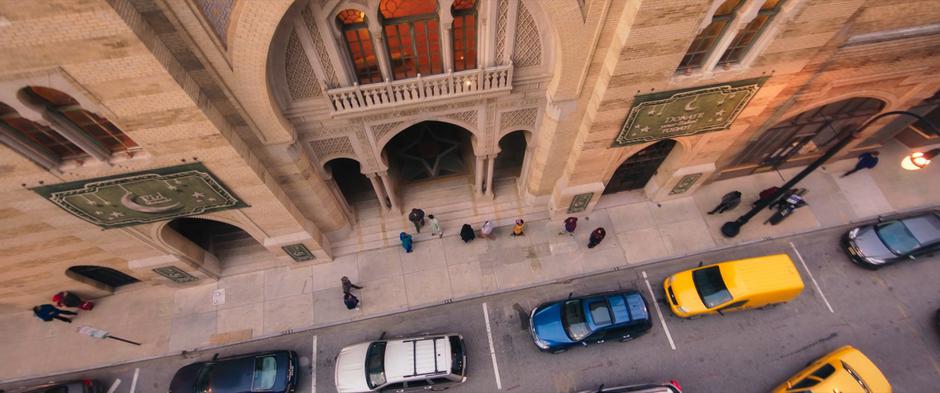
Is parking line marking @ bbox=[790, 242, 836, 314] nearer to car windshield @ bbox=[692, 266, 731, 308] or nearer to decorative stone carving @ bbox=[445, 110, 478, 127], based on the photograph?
car windshield @ bbox=[692, 266, 731, 308]

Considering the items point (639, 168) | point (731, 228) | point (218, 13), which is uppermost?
point (218, 13)

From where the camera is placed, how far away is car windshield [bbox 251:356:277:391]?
533 inches

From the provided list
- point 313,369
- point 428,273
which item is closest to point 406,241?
point 428,273

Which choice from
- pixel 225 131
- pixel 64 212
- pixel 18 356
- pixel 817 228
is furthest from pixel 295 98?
pixel 817 228

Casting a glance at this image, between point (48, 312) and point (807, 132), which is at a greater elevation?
point (807, 132)

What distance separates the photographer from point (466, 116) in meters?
12.8

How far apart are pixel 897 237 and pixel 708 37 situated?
1252cm

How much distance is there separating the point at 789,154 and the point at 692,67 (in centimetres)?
973

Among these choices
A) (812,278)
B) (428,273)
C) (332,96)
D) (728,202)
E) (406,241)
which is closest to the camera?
(332,96)

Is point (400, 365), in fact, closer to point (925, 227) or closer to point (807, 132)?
point (807, 132)

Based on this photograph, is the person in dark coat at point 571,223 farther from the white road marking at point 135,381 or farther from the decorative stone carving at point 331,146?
the white road marking at point 135,381

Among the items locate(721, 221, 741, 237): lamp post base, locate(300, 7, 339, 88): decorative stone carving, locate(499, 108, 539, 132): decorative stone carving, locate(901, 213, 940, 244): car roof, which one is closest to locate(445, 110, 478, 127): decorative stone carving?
locate(499, 108, 539, 132): decorative stone carving

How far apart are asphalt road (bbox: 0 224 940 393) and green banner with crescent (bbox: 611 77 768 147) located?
5875 millimetres

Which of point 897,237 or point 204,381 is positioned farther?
point 897,237
